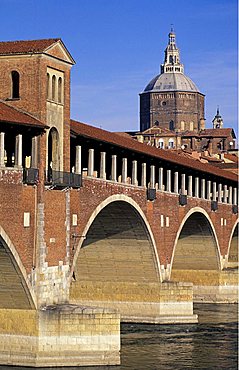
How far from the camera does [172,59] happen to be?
532ft

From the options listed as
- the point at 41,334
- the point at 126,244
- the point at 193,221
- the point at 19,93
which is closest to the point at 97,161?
the point at 126,244

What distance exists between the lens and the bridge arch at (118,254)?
159 feet

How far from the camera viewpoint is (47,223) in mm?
34469

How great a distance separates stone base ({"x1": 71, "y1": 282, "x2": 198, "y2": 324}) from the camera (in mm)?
48156

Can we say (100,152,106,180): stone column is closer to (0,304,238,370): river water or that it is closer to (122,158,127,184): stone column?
(122,158,127,184): stone column

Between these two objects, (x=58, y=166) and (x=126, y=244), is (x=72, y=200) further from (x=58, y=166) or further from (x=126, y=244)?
(x=126, y=244)

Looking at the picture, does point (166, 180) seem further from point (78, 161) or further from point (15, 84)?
point (15, 84)

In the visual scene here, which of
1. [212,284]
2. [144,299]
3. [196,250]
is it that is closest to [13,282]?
[144,299]

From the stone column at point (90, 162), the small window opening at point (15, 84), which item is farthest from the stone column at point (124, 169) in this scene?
the small window opening at point (15, 84)

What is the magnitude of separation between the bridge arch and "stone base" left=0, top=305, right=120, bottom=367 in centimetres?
1433

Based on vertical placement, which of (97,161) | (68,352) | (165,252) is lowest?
(68,352)

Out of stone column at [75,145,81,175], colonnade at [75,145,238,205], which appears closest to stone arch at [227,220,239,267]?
colonnade at [75,145,238,205]

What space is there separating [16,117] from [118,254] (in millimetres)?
19010

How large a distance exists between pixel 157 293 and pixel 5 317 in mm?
16007
